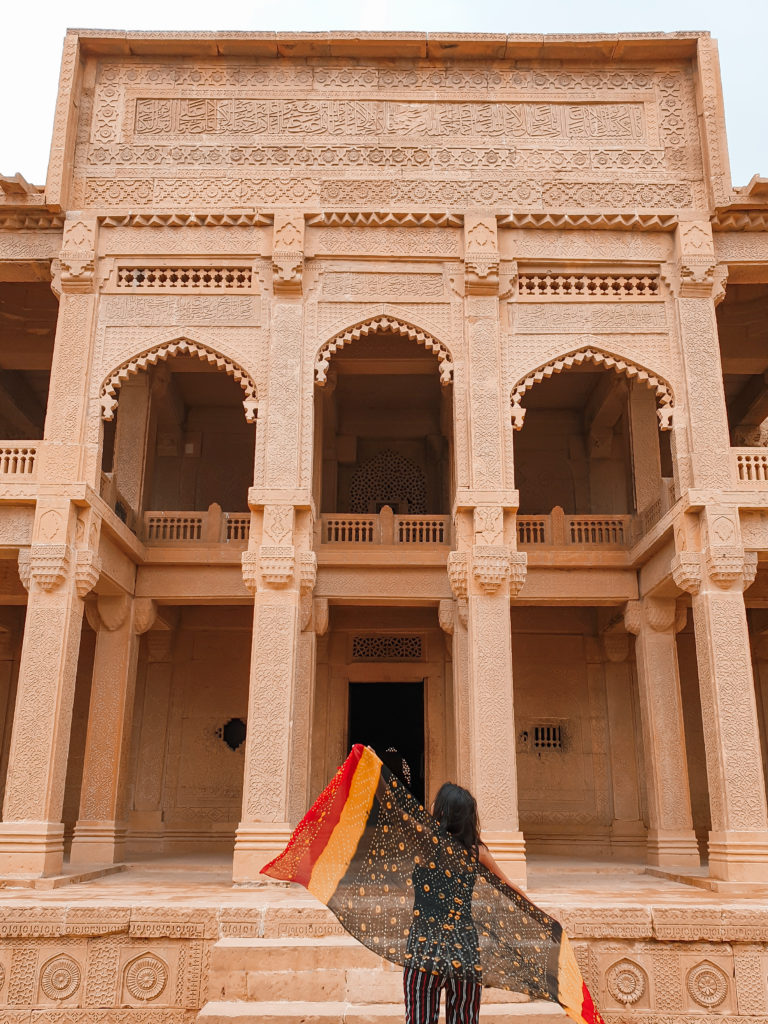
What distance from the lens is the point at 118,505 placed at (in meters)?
12.0

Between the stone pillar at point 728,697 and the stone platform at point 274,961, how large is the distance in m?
1.99

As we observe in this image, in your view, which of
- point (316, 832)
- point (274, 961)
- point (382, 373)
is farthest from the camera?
point (382, 373)

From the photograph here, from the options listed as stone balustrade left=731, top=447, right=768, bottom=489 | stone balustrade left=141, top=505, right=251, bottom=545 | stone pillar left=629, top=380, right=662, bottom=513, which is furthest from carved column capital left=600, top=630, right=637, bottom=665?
stone balustrade left=141, top=505, right=251, bottom=545

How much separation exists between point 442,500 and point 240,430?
3775 millimetres

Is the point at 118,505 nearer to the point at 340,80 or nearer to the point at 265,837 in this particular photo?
the point at 265,837

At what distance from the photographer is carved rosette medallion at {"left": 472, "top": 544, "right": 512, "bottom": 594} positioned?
9.70 m

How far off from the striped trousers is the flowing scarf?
3.1 inches

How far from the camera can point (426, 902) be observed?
12.0 feet

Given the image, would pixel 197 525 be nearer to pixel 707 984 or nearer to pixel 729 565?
pixel 729 565

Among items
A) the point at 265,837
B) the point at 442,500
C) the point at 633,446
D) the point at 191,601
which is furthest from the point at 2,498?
the point at 633,446

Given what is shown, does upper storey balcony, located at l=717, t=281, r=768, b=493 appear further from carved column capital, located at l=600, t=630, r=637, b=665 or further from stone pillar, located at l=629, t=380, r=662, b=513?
carved column capital, located at l=600, t=630, r=637, b=665

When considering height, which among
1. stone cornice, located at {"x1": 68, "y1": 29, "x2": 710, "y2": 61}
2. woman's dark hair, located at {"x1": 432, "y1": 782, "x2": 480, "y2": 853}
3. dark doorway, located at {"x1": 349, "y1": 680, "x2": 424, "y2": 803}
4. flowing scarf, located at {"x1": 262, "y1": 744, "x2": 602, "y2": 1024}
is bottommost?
flowing scarf, located at {"x1": 262, "y1": 744, "x2": 602, "y2": 1024}

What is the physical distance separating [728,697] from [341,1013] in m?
5.42

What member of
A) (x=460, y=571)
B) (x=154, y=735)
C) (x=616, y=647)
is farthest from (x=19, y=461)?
(x=616, y=647)
